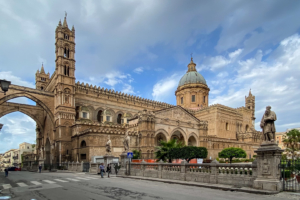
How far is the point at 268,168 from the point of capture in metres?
9.87

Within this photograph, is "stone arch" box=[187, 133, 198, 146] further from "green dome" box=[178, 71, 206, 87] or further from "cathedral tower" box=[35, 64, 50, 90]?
"cathedral tower" box=[35, 64, 50, 90]

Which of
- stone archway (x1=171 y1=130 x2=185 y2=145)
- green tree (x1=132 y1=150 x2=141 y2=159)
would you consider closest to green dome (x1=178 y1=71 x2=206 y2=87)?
stone archway (x1=171 y1=130 x2=185 y2=145)

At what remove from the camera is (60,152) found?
3731cm

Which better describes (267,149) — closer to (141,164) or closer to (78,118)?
(141,164)

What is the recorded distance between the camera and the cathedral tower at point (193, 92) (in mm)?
61812

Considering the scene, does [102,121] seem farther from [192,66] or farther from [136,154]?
[192,66]

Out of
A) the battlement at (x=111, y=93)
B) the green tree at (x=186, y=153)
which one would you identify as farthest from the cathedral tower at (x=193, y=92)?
the green tree at (x=186, y=153)

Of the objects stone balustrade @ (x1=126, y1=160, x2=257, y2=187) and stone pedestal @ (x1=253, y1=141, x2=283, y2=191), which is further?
stone balustrade @ (x1=126, y1=160, x2=257, y2=187)

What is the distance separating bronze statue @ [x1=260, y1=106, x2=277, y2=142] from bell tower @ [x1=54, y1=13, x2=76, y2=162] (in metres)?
34.3

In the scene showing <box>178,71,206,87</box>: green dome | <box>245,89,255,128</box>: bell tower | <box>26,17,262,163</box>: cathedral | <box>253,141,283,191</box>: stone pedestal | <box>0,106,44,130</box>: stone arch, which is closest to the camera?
<box>253,141,283,191</box>: stone pedestal

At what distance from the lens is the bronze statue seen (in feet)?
34.0

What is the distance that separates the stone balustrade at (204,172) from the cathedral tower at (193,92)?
4502cm

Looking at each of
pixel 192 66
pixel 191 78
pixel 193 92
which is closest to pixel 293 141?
pixel 193 92

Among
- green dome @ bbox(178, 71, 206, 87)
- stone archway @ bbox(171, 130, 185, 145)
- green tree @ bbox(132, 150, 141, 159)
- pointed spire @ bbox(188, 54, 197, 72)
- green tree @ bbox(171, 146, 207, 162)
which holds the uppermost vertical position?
pointed spire @ bbox(188, 54, 197, 72)
